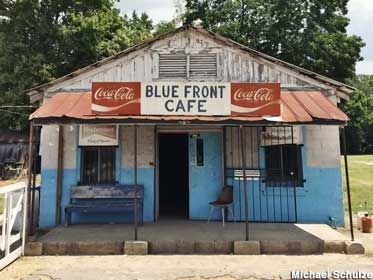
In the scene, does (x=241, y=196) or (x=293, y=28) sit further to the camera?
(x=293, y=28)

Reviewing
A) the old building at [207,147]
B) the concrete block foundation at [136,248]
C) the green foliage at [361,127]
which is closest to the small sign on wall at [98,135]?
the old building at [207,147]

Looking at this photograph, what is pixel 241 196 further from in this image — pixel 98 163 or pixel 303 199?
pixel 98 163

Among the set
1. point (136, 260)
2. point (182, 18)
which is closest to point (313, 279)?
point (136, 260)

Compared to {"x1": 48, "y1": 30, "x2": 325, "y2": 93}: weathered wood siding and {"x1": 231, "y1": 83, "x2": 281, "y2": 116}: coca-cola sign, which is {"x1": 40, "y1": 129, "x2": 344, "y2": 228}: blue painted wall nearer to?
{"x1": 48, "y1": 30, "x2": 325, "y2": 93}: weathered wood siding

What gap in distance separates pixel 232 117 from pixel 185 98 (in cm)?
108

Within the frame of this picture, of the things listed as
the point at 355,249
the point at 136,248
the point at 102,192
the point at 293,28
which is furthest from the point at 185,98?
the point at 293,28

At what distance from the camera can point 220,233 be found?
7.85 metres

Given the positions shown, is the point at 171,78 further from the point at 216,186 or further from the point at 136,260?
the point at 136,260

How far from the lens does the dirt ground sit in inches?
232

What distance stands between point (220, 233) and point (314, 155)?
133 inches

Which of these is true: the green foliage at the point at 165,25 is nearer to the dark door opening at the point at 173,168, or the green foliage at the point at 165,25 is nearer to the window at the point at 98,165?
the dark door opening at the point at 173,168

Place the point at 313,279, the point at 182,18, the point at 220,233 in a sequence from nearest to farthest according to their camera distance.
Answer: the point at 313,279, the point at 220,233, the point at 182,18

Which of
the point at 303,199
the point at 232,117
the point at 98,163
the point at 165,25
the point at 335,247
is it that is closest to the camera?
the point at 335,247

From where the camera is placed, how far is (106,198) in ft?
29.2
